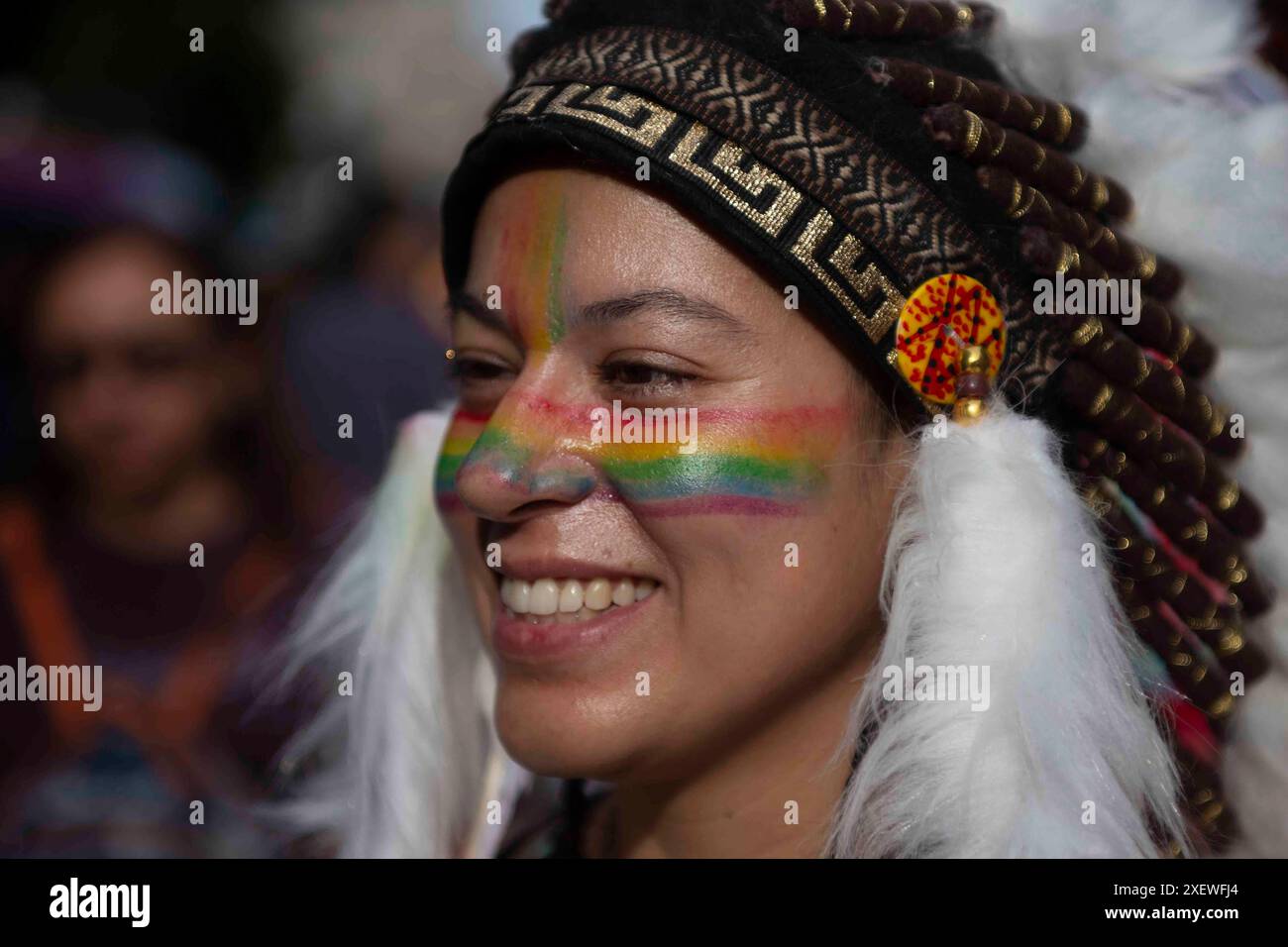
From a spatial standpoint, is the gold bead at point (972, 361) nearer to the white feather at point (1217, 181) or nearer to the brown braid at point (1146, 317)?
the brown braid at point (1146, 317)

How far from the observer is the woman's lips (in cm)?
189

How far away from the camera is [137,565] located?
445 cm

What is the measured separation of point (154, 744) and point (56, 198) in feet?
7.51

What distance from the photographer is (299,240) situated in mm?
5371

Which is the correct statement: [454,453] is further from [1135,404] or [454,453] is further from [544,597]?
[1135,404]

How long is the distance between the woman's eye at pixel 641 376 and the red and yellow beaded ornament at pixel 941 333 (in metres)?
0.35

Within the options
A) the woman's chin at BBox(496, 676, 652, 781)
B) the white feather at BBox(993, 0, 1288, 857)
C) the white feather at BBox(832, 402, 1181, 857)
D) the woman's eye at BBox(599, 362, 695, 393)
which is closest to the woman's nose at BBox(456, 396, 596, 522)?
the woman's eye at BBox(599, 362, 695, 393)

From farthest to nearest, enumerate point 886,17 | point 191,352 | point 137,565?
point 191,352, point 137,565, point 886,17

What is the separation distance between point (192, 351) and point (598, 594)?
331cm

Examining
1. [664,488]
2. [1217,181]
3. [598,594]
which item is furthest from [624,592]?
[1217,181]

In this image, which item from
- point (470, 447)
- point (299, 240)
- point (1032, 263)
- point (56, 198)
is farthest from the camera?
point (299, 240)
